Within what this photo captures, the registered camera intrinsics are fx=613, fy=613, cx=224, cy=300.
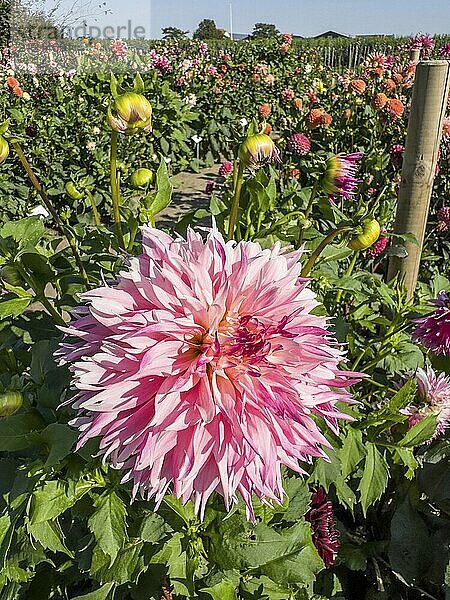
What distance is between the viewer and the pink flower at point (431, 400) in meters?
1.37

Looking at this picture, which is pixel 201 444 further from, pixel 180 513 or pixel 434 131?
pixel 434 131

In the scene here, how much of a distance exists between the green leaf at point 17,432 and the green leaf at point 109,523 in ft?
0.48

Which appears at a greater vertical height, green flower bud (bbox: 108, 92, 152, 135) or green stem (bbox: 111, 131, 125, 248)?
green flower bud (bbox: 108, 92, 152, 135)

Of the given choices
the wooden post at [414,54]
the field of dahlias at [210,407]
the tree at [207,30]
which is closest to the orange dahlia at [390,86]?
the wooden post at [414,54]

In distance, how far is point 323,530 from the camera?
1.25m

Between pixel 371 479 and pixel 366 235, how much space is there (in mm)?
510

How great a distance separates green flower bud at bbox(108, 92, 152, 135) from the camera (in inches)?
39.9

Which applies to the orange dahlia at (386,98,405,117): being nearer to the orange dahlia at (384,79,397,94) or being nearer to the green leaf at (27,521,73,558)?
the orange dahlia at (384,79,397,94)

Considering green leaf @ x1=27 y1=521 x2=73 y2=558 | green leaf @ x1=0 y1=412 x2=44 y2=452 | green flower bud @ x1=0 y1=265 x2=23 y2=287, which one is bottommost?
green leaf @ x1=27 y1=521 x2=73 y2=558

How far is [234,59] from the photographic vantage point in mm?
9609

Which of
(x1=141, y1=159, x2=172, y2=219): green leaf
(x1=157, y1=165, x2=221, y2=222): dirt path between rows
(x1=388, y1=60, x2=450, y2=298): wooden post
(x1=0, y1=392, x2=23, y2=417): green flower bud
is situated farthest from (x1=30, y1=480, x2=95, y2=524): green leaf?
(x1=157, y1=165, x2=221, y2=222): dirt path between rows

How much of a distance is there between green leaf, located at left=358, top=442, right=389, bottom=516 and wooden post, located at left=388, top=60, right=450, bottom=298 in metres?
0.92

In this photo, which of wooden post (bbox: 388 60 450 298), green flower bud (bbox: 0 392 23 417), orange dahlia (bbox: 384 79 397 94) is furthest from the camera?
orange dahlia (bbox: 384 79 397 94)

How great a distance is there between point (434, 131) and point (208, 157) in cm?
561
